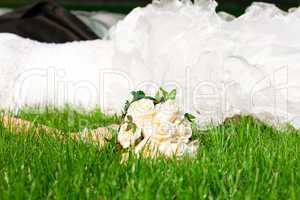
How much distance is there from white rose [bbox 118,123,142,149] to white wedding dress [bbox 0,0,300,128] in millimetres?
580

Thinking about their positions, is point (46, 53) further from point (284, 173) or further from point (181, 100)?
point (284, 173)

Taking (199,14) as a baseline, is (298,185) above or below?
below

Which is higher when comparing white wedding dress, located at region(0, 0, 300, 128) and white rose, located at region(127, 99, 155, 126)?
white wedding dress, located at region(0, 0, 300, 128)

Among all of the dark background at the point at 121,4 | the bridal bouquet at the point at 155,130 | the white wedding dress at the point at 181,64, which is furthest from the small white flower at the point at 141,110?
the dark background at the point at 121,4

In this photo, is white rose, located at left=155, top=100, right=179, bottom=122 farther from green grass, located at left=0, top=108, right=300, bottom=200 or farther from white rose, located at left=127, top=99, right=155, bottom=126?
green grass, located at left=0, top=108, right=300, bottom=200

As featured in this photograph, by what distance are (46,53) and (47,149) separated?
3.82 feet

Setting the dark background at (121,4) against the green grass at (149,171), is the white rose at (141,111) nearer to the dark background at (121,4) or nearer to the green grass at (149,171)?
the green grass at (149,171)

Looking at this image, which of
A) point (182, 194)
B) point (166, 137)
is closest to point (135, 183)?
point (182, 194)

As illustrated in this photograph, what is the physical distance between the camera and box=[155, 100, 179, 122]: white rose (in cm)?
183

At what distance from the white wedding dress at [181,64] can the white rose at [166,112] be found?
21.7 inches

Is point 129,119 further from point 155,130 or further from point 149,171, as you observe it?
point 149,171

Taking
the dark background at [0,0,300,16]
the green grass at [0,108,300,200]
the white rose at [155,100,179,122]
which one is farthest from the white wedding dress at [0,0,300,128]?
the dark background at [0,0,300,16]

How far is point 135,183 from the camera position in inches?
61.7

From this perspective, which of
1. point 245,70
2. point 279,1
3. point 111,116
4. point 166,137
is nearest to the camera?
point 166,137
